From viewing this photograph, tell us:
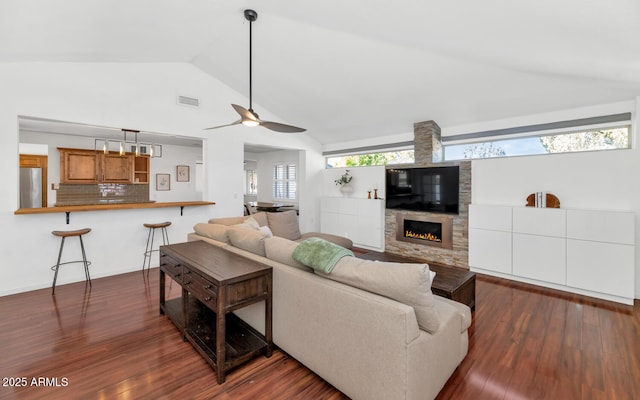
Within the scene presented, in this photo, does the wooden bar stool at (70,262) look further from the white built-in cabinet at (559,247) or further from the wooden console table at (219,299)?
the white built-in cabinet at (559,247)

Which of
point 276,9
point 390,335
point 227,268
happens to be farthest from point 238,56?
point 390,335

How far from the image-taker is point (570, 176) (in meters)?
3.93

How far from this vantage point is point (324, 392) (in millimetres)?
1896

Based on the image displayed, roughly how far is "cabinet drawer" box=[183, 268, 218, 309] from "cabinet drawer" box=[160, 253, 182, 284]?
16 cm

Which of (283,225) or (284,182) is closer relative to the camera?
(283,225)

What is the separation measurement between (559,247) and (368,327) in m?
3.75

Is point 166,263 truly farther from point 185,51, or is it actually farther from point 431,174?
point 431,174

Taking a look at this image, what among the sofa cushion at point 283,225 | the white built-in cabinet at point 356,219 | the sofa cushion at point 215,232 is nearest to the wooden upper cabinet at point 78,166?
the sofa cushion at point 283,225

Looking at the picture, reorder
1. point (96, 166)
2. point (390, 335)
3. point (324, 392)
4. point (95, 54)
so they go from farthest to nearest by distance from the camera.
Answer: point (96, 166), point (95, 54), point (324, 392), point (390, 335)

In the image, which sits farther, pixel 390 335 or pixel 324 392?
pixel 324 392

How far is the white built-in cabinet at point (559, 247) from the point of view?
3.38 metres

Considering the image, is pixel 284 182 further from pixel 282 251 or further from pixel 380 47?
pixel 282 251

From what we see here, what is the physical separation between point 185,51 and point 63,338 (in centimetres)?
418

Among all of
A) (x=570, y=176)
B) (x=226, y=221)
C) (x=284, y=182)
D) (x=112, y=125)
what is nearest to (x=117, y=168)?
(x=112, y=125)
